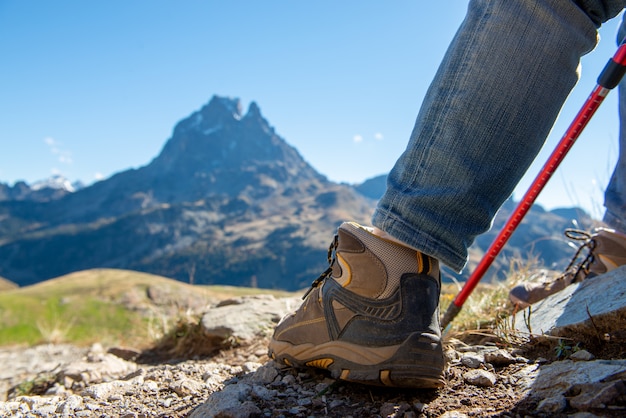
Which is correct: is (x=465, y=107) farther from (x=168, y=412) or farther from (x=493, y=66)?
(x=168, y=412)

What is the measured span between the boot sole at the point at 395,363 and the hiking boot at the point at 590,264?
1641 millimetres

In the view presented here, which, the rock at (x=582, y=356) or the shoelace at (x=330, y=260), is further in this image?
the shoelace at (x=330, y=260)

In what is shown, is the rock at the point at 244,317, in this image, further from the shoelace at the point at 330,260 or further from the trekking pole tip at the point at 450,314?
the shoelace at the point at 330,260

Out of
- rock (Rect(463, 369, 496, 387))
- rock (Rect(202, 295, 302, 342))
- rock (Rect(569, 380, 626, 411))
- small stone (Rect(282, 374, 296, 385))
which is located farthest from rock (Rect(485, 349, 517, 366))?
rock (Rect(202, 295, 302, 342))

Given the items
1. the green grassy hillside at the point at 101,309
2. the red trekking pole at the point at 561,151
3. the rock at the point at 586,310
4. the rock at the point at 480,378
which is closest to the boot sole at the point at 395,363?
the rock at the point at 480,378

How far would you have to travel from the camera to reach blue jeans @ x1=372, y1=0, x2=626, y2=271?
175 centimetres

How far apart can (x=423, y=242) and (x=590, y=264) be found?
2.25 m

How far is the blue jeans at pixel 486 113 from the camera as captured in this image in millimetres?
1755

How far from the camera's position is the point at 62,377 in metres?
4.23

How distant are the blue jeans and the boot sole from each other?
0.44 meters

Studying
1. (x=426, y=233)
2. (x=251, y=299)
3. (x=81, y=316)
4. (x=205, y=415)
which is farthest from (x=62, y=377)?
(x=81, y=316)

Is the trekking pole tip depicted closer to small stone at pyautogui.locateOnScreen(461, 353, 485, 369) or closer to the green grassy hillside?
small stone at pyautogui.locateOnScreen(461, 353, 485, 369)

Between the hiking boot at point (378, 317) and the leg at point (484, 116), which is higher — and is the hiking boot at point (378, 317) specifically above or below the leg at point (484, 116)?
below

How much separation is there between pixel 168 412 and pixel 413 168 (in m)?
1.73
